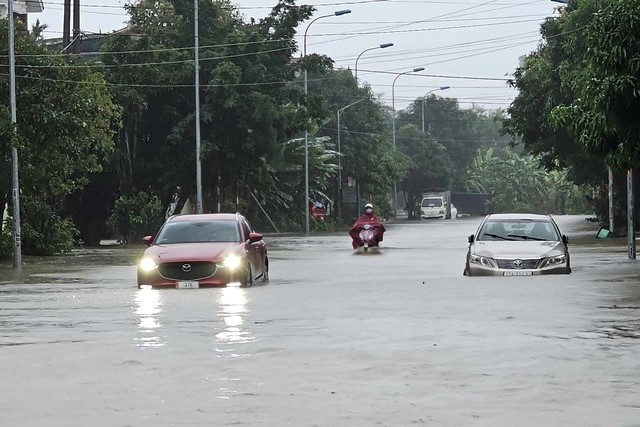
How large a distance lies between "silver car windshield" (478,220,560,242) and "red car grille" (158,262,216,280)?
19.3 feet

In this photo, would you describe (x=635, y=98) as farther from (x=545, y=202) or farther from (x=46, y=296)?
(x=545, y=202)

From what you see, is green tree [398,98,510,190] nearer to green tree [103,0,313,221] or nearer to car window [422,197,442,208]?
car window [422,197,442,208]

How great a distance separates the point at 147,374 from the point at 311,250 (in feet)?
115

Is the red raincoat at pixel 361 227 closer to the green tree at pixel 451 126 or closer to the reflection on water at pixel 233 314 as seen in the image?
the reflection on water at pixel 233 314

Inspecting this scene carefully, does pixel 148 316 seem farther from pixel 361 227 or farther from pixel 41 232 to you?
pixel 41 232

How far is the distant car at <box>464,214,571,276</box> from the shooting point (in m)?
26.5

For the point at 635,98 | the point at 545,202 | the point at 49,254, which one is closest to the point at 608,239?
the point at 49,254

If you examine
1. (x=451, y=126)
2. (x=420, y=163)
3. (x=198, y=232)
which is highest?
(x=451, y=126)

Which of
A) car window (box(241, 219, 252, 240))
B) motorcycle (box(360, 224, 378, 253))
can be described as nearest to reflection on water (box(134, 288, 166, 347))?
car window (box(241, 219, 252, 240))

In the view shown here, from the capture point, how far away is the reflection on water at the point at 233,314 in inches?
631

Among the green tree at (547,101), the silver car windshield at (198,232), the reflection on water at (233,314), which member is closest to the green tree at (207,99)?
the green tree at (547,101)

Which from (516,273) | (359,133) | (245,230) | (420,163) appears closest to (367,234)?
(245,230)

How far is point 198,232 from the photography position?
1061 inches

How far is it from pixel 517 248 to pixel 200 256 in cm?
599
